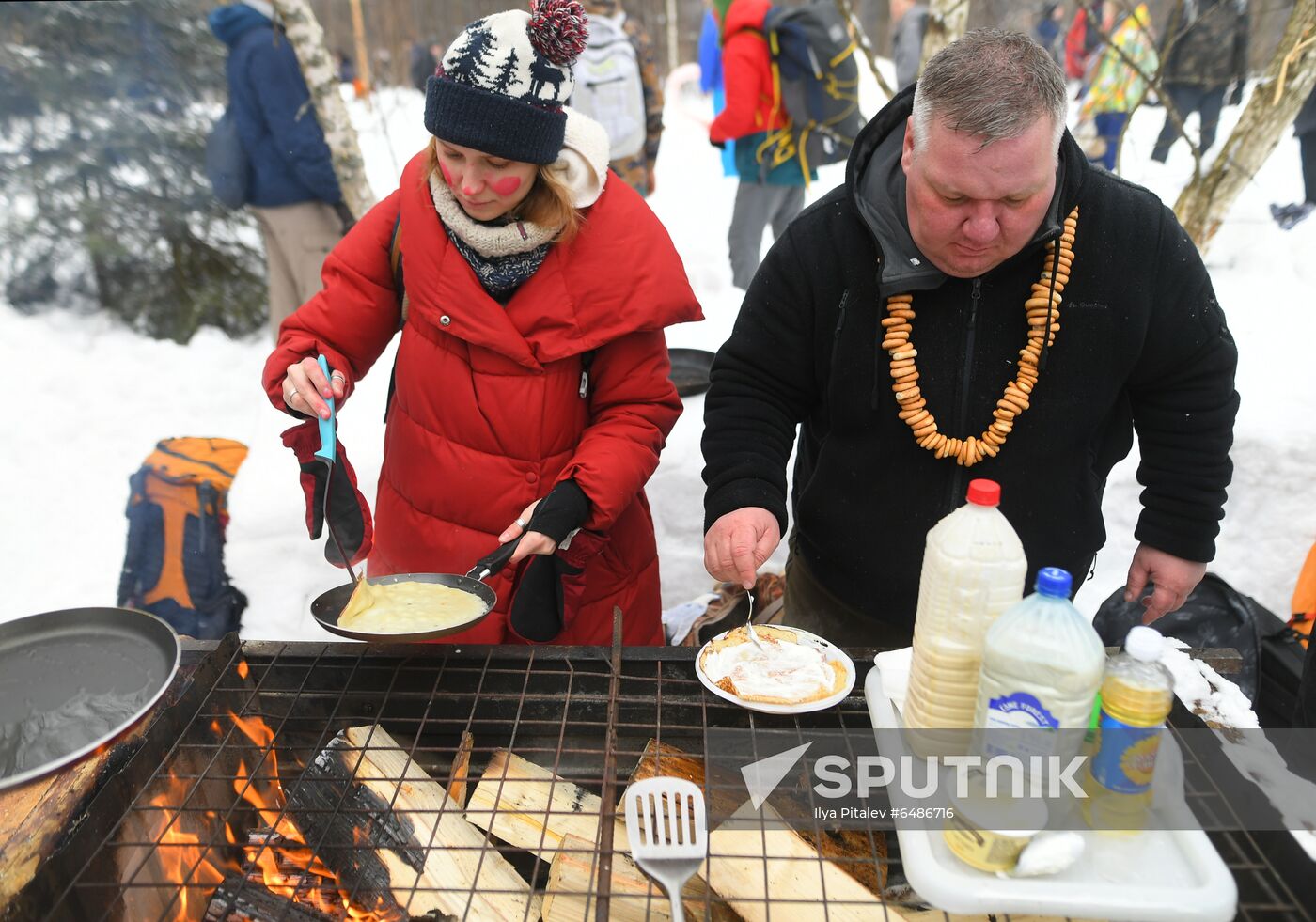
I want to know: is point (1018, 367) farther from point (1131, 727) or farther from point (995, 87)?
point (1131, 727)

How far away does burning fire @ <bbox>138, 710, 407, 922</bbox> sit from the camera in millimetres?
1677

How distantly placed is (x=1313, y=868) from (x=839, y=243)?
5.05 ft

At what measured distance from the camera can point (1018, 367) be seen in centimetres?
215

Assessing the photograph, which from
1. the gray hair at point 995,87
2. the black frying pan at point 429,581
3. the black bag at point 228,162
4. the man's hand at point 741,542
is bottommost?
the black frying pan at point 429,581

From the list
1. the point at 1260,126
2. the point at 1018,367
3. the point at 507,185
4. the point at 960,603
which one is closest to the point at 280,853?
the point at 960,603

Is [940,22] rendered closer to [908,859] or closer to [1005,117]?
[1005,117]

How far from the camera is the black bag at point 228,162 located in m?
5.43

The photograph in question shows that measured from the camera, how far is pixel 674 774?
1.90 meters

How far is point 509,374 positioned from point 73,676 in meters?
1.18

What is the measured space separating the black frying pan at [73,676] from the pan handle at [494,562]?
611mm

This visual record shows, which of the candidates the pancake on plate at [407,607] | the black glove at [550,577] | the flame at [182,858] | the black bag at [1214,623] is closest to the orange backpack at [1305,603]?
the black bag at [1214,623]

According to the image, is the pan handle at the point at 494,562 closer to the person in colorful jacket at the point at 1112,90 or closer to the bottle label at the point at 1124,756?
the bottle label at the point at 1124,756

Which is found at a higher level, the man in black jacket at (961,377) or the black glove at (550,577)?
the man in black jacket at (961,377)

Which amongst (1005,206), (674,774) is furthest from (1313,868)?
(1005,206)
